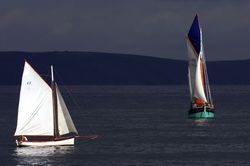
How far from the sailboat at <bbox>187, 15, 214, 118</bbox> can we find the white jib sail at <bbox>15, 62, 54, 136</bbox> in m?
53.9

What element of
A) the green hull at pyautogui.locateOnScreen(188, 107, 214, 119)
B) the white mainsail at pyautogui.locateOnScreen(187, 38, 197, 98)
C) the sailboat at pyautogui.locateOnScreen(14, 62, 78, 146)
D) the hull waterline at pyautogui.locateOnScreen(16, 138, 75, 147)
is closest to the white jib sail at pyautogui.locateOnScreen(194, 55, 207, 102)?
the green hull at pyautogui.locateOnScreen(188, 107, 214, 119)

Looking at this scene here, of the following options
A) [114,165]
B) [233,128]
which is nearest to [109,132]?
[233,128]

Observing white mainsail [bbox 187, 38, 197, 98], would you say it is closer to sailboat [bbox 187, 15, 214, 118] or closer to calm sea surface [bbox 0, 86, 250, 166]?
sailboat [bbox 187, 15, 214, 118]

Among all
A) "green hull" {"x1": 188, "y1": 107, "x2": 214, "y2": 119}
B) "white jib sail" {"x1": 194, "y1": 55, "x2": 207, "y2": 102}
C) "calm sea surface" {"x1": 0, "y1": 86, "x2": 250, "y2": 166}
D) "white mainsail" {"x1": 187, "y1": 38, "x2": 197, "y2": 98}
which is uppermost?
"white mainsail" {"x1": 187, "y1": 38, "x2": 197, "y2": 98}

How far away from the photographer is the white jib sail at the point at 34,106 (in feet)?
299

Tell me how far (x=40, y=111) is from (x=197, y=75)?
187ft

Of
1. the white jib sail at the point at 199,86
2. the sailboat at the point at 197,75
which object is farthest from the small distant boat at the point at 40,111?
the sailboat at the point at 197,75

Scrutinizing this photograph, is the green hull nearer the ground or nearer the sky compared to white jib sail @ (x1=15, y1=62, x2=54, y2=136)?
nearer the sky

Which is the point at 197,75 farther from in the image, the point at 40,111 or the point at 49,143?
the point at 40,111

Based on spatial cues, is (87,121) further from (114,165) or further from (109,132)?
(114,165)

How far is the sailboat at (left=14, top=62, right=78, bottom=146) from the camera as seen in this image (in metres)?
91.1

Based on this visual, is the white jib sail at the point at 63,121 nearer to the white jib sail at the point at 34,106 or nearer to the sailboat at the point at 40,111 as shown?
the sailboat at the point at 40,111

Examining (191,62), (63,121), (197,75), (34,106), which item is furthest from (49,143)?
(191,62)

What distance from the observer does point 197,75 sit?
145 metres
